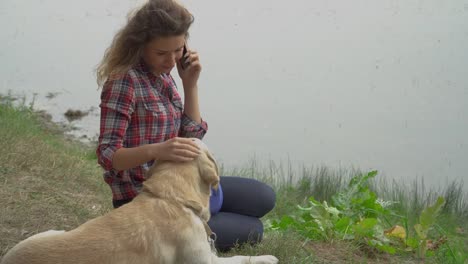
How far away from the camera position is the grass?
384 cm

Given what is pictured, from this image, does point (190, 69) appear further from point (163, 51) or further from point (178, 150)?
point (178, 150)

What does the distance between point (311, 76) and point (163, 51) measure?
6.57 m

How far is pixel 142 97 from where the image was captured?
10.9ft

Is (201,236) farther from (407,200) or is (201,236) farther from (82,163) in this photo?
(407,200)

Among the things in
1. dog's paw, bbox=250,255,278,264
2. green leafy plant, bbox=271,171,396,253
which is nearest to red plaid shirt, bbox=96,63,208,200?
dog's paw, bbox=250,255,278,264

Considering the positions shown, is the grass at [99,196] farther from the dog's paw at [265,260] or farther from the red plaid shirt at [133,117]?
the red plaid shirt at [133,117]

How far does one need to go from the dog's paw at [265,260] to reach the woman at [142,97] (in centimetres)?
30

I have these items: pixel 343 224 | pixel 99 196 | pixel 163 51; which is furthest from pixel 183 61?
pixel 99 196

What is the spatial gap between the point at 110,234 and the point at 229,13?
957 centimetres

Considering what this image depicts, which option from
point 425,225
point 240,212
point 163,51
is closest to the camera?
point 163,51

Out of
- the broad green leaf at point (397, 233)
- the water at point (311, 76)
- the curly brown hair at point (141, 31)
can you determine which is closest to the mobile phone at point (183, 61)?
the curly brown hair at point (141, 31)

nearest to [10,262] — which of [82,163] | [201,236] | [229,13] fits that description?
[201,236]

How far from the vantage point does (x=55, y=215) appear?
13.6 ft

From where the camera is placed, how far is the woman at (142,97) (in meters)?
3.22
